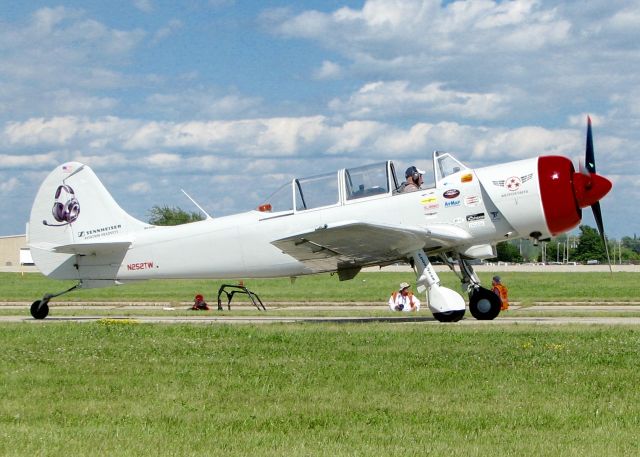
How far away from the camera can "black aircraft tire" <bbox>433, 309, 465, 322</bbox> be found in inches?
674

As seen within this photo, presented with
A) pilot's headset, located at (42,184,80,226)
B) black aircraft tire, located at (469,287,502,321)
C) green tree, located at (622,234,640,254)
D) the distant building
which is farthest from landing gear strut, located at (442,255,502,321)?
green tree, located at (622,234,640,254)

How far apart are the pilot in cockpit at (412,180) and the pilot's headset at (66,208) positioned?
7921mm

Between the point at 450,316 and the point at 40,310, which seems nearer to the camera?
the point at 450,316

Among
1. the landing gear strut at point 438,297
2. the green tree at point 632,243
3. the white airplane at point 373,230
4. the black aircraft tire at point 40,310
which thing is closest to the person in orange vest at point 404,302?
the white airplane at point 373,230

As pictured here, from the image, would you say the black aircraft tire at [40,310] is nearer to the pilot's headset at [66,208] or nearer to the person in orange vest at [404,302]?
the pilot's headset at [66,208]

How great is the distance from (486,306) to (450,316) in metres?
1.09

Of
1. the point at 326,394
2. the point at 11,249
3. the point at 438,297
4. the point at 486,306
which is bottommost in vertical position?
the point at 326,394

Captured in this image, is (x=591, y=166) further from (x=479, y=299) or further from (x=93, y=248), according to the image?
(x=93, y=248)

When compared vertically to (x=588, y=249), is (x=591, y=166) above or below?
below

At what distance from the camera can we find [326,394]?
9.01 m

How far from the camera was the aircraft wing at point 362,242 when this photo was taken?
16.4 meters

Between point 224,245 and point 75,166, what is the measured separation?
470 cm

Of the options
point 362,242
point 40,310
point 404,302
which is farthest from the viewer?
point 404,302

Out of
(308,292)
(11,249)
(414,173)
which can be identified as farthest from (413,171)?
(11,249)
